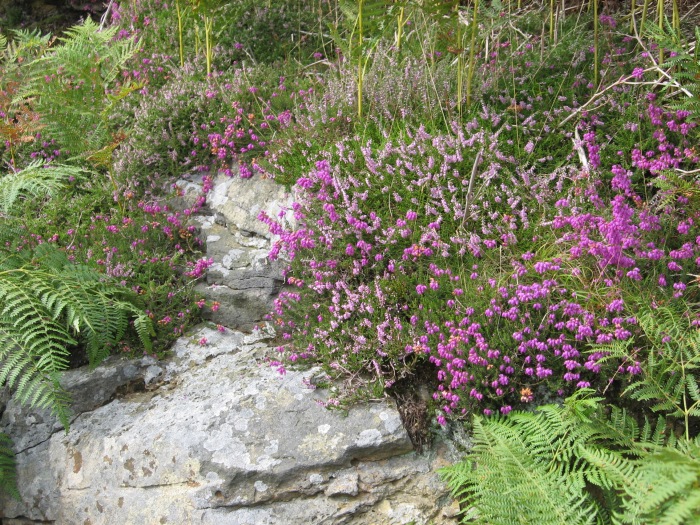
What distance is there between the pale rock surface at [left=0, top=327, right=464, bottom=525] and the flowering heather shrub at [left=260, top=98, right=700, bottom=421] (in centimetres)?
29

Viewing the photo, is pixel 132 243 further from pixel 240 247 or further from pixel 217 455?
pixel 217 455

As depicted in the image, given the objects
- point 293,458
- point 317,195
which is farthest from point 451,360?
point 317,195

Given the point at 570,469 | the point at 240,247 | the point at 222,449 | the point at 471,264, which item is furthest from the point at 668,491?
the point at 240,247

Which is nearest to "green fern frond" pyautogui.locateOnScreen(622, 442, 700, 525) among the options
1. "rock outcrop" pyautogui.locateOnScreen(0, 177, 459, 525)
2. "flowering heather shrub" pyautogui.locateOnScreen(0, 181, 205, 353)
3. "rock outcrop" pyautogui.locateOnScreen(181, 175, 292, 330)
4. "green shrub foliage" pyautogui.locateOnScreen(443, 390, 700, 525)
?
"green shrub foliage" pyautogui.locateOnScreen(443, 390, 700, 525)

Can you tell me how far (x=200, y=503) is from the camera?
3252 mm

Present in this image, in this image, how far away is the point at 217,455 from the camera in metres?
3.35

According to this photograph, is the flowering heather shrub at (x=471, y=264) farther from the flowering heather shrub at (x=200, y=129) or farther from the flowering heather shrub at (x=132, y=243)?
the flowering heather shrub at (x=200, y=129)

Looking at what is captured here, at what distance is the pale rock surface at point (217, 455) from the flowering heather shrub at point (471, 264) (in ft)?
0.94

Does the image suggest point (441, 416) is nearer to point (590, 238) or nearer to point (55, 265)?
point (590, 238)

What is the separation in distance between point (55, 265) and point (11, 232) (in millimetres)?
378

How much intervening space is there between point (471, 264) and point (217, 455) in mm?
1644

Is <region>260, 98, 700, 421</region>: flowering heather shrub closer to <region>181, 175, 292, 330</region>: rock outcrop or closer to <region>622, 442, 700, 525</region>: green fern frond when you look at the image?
<region>181, 175, 292, 330</region>: rock outcrop

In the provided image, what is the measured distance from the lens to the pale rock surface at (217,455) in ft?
10.6

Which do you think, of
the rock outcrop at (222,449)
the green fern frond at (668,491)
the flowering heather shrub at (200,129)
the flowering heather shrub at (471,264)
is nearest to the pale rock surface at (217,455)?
the rock outcrop at (222,449)
